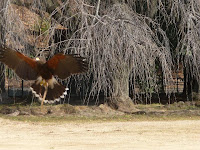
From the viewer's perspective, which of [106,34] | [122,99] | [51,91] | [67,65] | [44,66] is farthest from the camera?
[122,99]

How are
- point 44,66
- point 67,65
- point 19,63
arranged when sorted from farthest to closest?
point 19,63, point 44,66, point 67,65

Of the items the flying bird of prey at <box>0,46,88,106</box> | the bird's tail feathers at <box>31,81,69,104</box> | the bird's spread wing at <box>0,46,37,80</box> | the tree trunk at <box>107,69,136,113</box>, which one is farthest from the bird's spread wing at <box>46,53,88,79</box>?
the tree trunk at <box>107,69,136,113</box>

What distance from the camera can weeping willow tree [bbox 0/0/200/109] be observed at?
37.8 feet

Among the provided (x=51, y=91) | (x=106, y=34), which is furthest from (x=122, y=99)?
(x=51, y=91)

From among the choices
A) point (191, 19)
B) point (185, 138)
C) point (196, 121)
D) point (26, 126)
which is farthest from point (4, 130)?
point (191, 19)

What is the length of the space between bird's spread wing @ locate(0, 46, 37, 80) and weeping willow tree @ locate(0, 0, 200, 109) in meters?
1.43

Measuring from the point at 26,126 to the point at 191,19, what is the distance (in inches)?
193

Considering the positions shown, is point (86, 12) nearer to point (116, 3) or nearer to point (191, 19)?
point (116, 3)

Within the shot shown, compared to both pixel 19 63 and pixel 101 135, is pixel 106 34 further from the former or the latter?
pixel 101 135

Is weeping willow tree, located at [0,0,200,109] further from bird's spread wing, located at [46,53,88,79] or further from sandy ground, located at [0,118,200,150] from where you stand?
bird's spread wing, located at [46,53,88,79]

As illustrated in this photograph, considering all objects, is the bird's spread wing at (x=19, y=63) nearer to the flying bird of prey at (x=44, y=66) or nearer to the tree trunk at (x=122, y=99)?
the flying bird of prey at (x=44, y=66)

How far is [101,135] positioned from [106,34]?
2.83 m

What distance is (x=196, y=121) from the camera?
39.7 ft

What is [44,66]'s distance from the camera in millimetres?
10242
